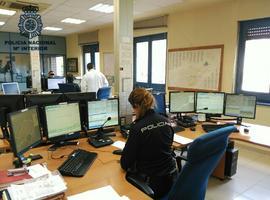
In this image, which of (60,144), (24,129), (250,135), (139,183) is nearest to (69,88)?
(60,144)

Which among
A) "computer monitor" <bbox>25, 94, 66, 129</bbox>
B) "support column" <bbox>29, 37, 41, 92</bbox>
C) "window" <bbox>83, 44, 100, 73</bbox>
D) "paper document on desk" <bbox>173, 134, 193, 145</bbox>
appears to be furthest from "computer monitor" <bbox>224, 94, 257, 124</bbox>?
"window" <bbox>83, 44, 100, 73</bbox>

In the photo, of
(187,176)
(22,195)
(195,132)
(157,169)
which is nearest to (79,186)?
(22,195)

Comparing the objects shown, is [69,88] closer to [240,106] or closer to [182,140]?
[182,140]

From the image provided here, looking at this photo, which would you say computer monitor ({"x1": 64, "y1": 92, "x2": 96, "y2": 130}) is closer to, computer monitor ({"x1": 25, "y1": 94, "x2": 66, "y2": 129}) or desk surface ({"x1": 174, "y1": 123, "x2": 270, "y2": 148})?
A: computer monitor ({"x1": 25, "y1": 94, "x2": 66, "y2": 129})

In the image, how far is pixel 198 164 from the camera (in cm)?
136

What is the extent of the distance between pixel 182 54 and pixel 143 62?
152cm

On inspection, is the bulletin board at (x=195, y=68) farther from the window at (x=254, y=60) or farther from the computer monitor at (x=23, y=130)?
the computer monitor at (x=23, y=130)

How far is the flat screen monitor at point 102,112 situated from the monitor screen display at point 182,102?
3.11 feet

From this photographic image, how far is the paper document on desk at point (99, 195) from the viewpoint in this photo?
4.56 feet

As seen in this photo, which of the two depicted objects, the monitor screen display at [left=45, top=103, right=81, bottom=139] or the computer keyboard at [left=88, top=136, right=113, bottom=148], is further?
the computer keyboard at [left=88, top=136, right=113, bottom=148]

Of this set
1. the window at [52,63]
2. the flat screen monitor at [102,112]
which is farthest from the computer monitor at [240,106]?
the window at [52,63]

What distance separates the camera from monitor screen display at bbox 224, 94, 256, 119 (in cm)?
296

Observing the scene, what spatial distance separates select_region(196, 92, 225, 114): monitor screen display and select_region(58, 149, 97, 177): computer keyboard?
183 cm

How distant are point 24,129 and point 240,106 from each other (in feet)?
8.62
